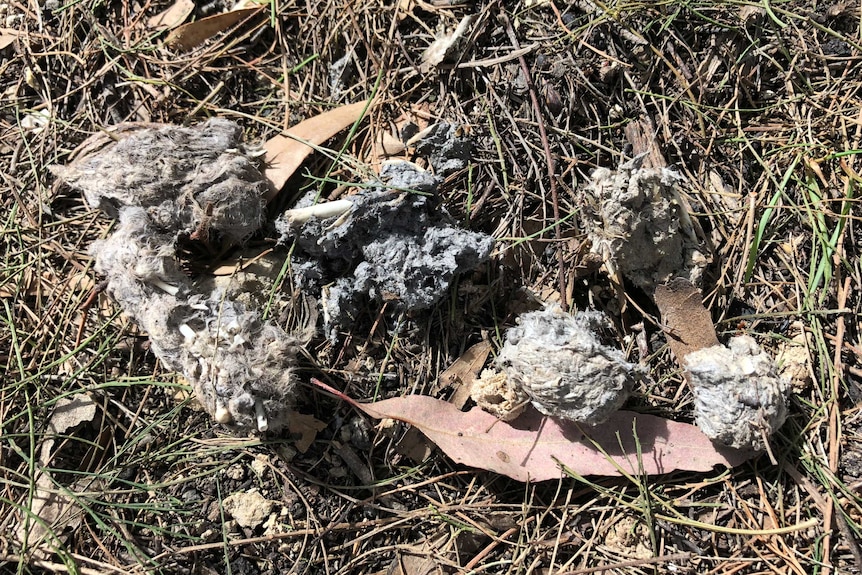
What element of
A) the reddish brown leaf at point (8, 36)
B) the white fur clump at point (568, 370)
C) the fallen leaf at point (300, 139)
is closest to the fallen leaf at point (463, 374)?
the white fur clump at point (568, 370)

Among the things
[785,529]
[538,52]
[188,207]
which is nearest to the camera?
[785,529]

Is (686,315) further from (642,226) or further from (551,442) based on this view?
(551,442)

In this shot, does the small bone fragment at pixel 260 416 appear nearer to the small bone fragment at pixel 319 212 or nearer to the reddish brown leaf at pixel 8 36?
the small bone fragment at pixel 319 212

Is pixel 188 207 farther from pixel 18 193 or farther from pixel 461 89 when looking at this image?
pixel 461 89

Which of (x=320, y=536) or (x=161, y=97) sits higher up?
(x=161, y=97)

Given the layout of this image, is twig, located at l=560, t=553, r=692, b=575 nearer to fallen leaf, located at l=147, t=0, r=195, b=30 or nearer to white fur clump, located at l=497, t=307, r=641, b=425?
white fur clump, located at l=497, t=307, r=641, b=425

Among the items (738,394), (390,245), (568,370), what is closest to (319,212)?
(390,245)

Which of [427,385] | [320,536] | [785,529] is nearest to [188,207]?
[427,385]

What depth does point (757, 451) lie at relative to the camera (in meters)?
1.81

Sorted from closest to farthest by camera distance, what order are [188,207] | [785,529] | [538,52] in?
[785,529]
[188,207]
[538,52]

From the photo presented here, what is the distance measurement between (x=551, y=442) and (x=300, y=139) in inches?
51.7

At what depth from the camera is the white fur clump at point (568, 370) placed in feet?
5.81

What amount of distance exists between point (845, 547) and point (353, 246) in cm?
175

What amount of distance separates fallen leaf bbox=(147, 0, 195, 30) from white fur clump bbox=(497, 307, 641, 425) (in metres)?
1.66
